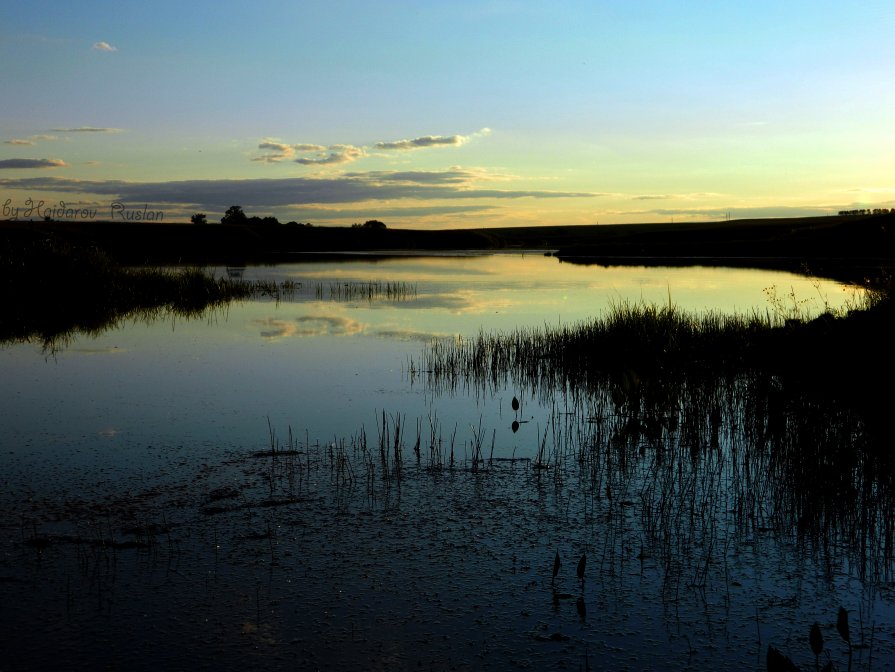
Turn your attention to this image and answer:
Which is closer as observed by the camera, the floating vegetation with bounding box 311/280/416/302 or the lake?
the lake

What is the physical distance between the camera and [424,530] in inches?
301

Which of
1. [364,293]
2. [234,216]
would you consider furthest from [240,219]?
[364,293]

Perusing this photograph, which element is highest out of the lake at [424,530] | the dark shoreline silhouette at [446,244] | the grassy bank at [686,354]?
the dark shoreline silhouette at [446,244]

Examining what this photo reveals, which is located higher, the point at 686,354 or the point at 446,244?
the point at 446,244

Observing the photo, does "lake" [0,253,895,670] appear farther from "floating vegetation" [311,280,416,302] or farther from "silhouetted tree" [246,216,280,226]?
"silhouetted tree" [246,216,280,226]

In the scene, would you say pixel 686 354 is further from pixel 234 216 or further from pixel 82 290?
pixel 234 216

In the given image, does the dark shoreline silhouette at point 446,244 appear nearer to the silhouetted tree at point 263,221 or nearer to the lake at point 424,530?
the silhouetted tree at point 263,221

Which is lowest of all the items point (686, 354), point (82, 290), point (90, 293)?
point (686, 354)

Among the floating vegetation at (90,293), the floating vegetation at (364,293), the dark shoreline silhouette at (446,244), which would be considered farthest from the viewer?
the dark shoreline silhouette at (446,244)

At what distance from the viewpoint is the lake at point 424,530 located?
18.3 ft

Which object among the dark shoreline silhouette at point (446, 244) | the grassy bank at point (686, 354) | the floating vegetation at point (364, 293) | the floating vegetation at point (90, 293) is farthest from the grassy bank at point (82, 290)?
the grassy bank at point (686, 354)

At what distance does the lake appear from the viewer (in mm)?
5582

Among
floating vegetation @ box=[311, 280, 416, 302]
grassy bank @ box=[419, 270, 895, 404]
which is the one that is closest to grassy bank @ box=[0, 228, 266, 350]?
floating vegetation @ box=[311, 280, 416, 302]

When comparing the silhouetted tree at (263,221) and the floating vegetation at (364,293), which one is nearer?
the floating vegetation at (364,293)
